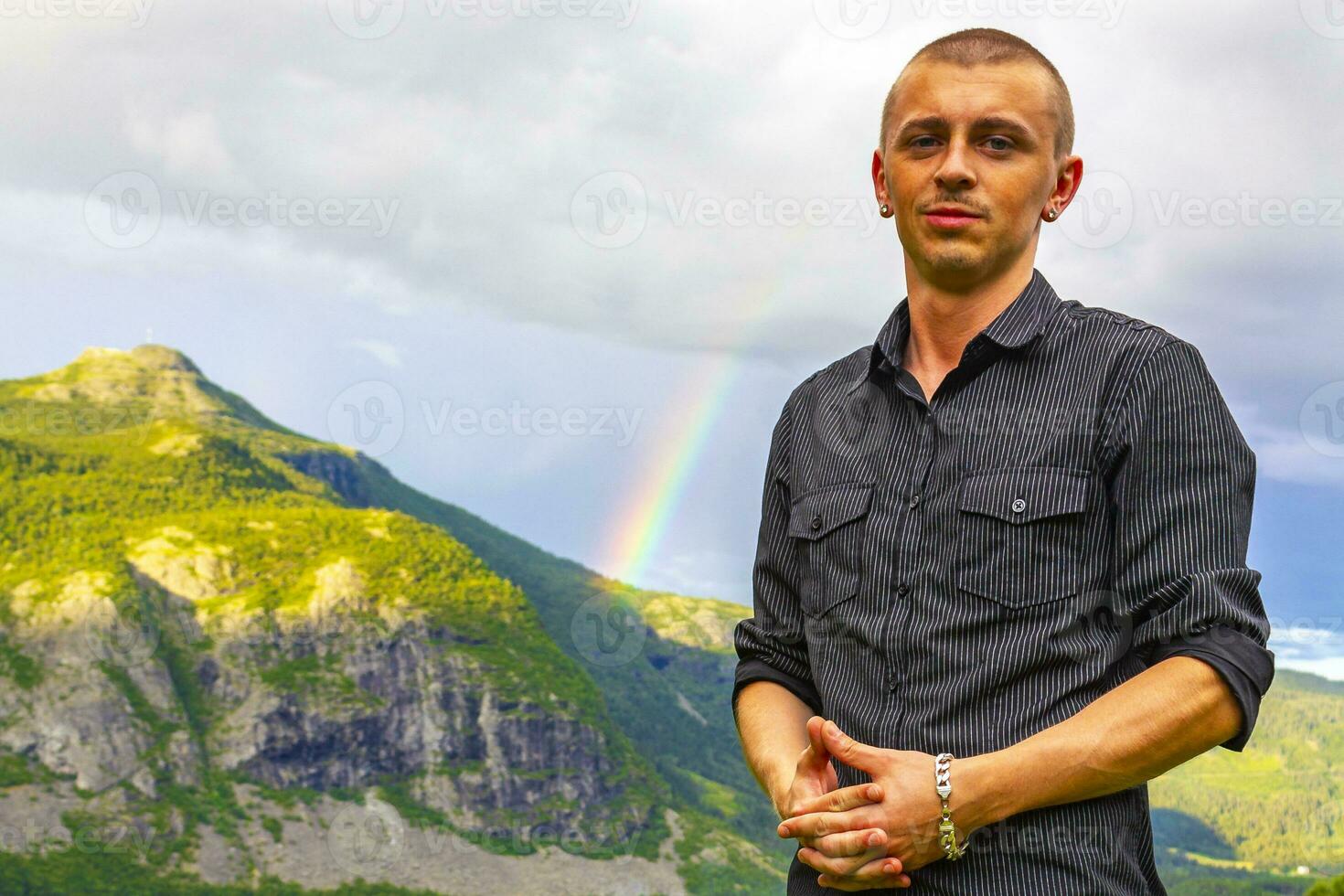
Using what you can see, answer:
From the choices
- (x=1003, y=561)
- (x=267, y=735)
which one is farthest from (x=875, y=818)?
(x=267, y=735)

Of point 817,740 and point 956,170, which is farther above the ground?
point 956,170

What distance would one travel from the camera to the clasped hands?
275 cm

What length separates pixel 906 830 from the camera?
9.07 ft

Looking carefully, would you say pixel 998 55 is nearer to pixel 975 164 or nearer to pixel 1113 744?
pixel 975 164

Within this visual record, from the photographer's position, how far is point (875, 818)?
2756mm

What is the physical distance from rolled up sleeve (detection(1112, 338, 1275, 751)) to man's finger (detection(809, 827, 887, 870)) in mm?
763

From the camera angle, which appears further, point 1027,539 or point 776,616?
point 776,616

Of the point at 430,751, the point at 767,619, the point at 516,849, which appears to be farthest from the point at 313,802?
the point at 767,619

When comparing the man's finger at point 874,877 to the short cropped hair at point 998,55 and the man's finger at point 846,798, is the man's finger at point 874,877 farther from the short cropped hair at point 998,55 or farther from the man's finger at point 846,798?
the short cropped hair at point 998,55

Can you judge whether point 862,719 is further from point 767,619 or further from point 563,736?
point 563,736

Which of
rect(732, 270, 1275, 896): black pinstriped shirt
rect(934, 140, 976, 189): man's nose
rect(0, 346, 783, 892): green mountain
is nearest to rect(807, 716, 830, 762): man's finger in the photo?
rect(732, 270, 1275, 896): black pinstriped shirt

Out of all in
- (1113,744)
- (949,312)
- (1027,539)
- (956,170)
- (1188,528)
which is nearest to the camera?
(1113,744)

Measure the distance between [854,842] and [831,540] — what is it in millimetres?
834

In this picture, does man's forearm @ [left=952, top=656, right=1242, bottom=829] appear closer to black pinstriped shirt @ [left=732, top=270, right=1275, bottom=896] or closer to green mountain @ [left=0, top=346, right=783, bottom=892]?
black pinstriped shirt @ [left=732, top=270, right=1275, bottom=896]
